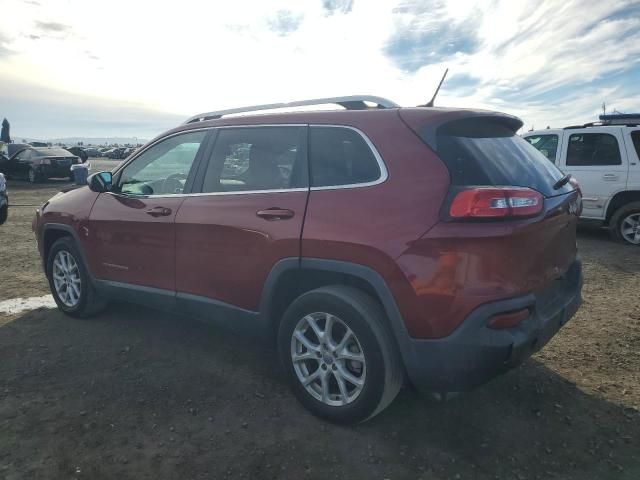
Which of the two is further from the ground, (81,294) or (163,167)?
(163,167)

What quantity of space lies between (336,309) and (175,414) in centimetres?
123

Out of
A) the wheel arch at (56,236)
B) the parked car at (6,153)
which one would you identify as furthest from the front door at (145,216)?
the parked car at (6,153)

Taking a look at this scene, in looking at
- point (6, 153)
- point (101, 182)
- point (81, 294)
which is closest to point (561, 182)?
point (101, 182)

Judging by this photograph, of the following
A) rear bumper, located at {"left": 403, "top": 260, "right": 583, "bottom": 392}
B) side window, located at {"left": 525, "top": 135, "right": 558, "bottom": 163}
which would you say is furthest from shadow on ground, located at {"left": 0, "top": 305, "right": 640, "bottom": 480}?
side window, located at {"left": 525, "top": 135, "right": 558, "bottom": 163}

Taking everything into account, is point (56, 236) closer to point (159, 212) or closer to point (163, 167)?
point (163, 167)

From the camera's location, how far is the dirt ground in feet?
8.16

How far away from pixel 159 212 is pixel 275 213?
1169mm

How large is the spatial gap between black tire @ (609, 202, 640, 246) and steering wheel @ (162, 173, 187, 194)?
7.10m

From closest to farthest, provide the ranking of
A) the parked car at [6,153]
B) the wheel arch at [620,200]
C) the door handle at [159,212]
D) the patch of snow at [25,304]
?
1. the door handle at [159,212]
2. the patch of snow at [25,304]
3. the wheel arch at [620,200]
4. the parked car at [6,153]

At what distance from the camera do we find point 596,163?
26.0 feet

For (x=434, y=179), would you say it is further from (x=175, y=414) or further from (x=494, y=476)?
(x=175, y=414)

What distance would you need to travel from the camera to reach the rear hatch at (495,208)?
2328 millimetres

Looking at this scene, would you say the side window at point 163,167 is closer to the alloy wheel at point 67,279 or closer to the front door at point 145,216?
the front door at point 145,216

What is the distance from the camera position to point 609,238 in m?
8.39
